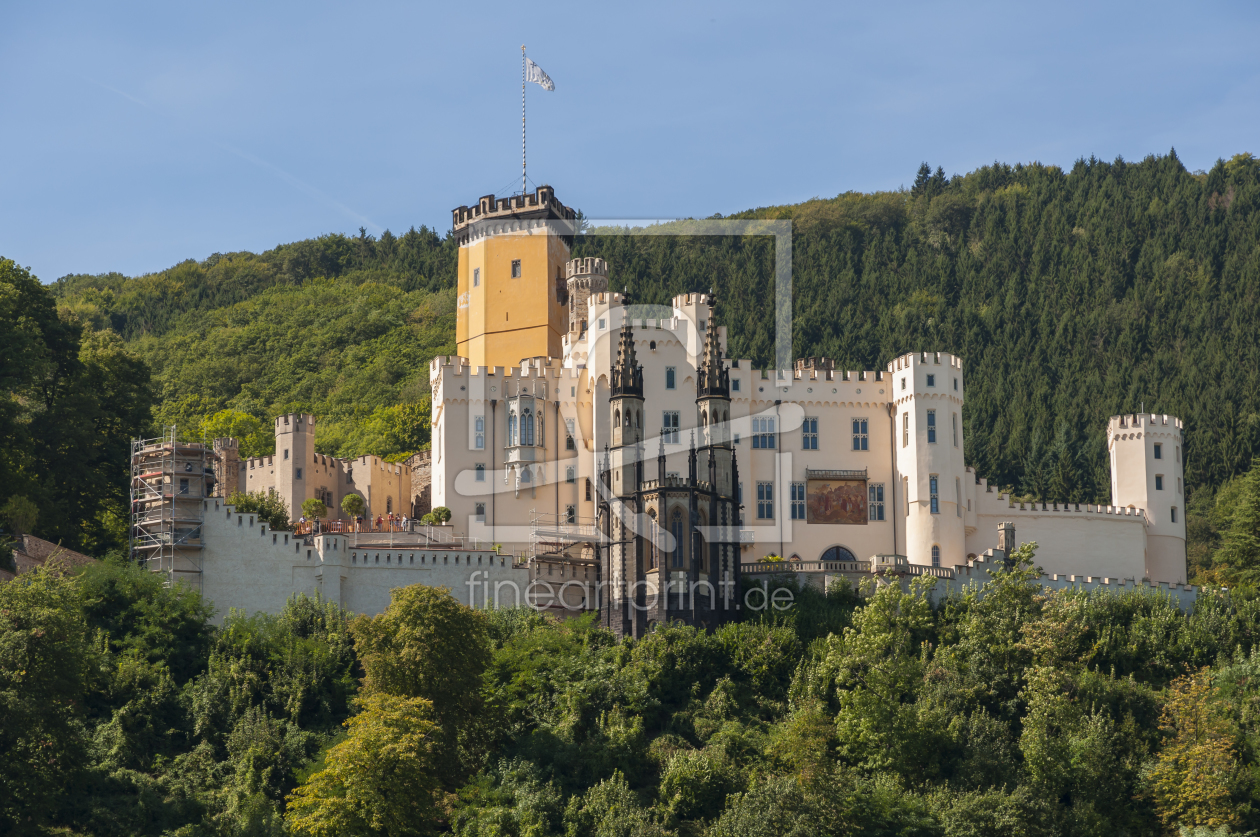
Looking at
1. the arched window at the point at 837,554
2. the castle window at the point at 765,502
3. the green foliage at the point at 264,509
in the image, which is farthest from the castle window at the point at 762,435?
the green foliage at the point at 264,509

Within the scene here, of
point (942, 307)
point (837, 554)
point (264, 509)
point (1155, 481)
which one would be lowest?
point (837, 554)

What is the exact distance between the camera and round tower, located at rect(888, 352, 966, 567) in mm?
70062

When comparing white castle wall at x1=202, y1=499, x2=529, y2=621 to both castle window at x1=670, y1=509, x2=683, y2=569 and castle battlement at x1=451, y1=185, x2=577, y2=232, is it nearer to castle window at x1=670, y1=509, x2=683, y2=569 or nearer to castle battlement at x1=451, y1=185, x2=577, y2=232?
castle window at x1=670, y1=509, x2=683, y2=569

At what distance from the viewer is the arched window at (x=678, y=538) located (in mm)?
60438

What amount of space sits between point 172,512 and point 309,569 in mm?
5236

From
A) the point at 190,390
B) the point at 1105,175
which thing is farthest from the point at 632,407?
the point at 1105,175

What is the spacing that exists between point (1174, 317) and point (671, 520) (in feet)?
220

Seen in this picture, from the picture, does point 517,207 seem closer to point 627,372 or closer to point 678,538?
point 627,372

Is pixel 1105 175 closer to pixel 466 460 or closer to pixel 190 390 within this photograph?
pixel 190 390

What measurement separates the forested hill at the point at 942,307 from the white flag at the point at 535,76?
77.5 ft

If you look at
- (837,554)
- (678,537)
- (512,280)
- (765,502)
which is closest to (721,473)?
(678,537)

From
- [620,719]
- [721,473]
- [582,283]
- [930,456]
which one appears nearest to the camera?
[620,719]

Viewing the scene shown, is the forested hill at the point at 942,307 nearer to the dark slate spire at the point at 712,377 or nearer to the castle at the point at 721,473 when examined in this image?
the castle at the point at 721,473

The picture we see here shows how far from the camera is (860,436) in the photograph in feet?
241
